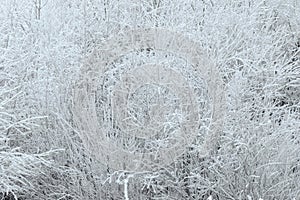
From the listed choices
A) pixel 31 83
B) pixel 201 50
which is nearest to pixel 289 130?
pixel 201 50

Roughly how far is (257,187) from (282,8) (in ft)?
10.5

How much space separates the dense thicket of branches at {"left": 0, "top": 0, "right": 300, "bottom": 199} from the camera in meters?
4.59

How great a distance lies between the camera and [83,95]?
5.07 metres

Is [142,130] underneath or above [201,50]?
underneath

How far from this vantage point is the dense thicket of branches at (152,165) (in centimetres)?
459

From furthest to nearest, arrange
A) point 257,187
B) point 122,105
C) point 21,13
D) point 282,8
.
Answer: point 282,8, point 21,13, point 122,105, point 257,187

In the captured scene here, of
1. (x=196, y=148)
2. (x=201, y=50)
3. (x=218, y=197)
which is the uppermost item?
(x=201, y=50)

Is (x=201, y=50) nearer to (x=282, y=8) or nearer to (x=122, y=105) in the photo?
(x=122, y=105)

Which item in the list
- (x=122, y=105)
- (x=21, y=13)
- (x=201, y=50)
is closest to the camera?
(x=122, y=105)

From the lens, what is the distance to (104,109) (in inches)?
189

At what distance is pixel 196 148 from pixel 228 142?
0.93ft

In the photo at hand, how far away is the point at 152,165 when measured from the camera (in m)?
4.67

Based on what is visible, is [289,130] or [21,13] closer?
[289,130]

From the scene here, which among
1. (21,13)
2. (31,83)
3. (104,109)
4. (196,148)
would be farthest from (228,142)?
(21,13)
